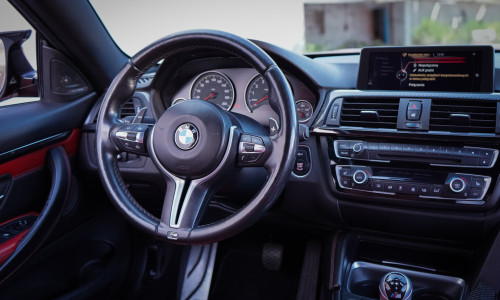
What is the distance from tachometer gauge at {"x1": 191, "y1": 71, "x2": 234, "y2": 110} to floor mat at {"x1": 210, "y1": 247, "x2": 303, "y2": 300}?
2.76 ft

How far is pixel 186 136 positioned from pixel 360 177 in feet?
2.31

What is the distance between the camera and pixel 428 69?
1.56m

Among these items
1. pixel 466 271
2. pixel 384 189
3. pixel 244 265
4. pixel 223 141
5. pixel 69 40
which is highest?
pixel 69 40

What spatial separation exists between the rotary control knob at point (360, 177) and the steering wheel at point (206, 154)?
1.64ft

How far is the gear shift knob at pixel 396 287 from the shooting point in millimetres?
1530

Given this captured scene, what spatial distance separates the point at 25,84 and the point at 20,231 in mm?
657

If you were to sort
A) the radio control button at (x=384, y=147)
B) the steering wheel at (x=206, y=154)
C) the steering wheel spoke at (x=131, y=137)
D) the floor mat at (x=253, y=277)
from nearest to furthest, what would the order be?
the steering wheel at (x=206, y=154)
the steering wheel spoke at (x=131, y=137)
the radio control button at (x=384, y=147)
the floor mat at (x=253, y=277)

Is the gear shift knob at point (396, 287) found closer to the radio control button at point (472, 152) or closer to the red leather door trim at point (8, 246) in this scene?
the radio control button at point (472, 152)

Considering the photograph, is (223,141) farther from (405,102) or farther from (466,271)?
(466,271)

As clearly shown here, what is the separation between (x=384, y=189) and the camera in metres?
1.55

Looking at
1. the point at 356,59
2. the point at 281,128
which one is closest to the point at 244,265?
the point at 356,59

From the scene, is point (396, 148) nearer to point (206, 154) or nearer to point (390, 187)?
point (390, 187)

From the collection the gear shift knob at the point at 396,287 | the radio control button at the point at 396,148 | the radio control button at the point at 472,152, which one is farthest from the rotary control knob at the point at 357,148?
the gear shift knob at the point at 396,287

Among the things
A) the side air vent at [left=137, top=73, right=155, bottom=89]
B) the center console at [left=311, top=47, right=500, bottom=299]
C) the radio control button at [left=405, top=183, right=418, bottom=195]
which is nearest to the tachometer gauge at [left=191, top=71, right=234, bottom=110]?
the side air vent at [left=137, top=73, right=155, bottom=89]
